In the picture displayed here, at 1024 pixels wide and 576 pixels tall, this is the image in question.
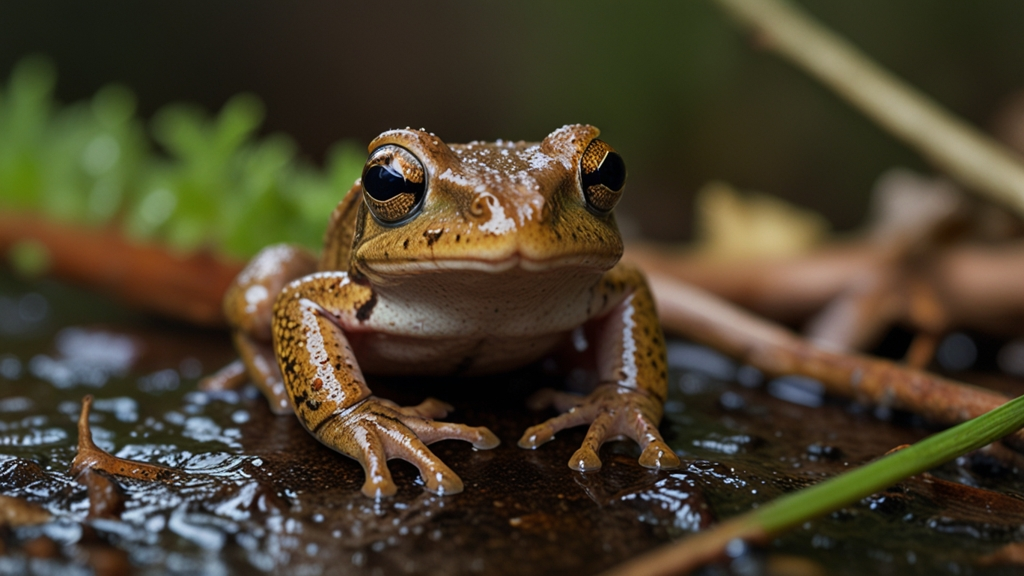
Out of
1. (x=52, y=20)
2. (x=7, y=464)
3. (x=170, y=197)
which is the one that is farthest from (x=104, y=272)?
(x=52, y=20)

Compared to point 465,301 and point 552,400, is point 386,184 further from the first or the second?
point 552,400

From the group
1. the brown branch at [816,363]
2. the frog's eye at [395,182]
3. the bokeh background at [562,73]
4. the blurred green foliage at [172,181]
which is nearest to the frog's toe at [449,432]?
the frog's eye at [395,182]

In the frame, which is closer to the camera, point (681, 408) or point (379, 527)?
point (379, 527)

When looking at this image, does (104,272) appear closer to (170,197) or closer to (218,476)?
(170,197)

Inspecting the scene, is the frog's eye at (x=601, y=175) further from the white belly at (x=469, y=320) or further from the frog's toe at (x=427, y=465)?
the frog's toe at (x=427, y=465)

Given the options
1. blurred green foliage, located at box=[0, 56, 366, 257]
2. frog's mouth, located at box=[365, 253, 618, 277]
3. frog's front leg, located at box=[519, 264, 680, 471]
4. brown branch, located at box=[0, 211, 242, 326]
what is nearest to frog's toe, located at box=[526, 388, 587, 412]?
frog's front leg, located at box=[519, 264, 680, 471]

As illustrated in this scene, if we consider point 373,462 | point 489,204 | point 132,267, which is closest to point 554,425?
point 373,462
